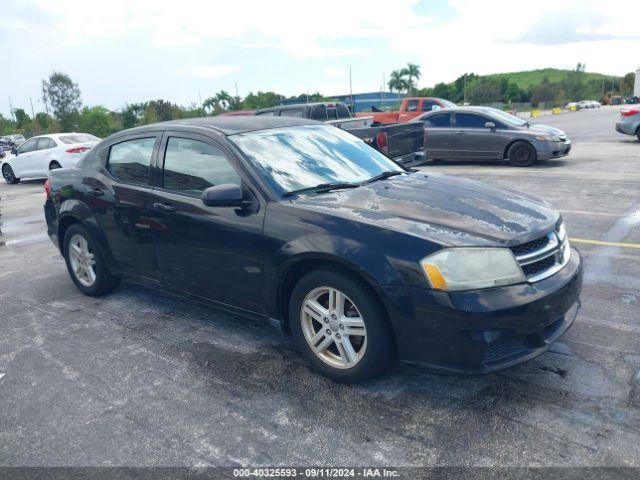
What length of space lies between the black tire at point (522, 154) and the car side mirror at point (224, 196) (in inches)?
430

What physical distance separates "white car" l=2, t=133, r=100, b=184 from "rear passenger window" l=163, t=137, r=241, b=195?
1213cm

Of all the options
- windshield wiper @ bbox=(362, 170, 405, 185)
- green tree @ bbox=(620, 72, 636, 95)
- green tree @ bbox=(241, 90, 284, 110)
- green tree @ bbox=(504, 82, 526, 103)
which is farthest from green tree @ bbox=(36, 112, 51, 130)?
green tree @ bbox=(620, 72, 636, 95)

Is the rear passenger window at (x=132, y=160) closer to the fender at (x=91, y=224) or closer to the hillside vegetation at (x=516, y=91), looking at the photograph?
the fender at (x=91, y=224)

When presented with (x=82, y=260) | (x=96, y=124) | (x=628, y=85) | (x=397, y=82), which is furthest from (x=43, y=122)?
(x=628, y=85)

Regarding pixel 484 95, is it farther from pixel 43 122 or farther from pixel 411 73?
pixel 43 122

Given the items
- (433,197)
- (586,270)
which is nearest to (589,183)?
(586,270)

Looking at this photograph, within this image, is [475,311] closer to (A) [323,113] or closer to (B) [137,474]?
(B) [137,474]

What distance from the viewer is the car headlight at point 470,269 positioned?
9.68 ft

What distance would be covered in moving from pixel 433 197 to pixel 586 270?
101 inches

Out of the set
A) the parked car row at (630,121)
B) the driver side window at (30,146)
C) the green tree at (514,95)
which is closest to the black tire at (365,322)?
the driver side window at (30,146)

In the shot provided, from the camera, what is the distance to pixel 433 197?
146 inches

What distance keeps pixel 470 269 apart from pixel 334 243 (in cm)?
79

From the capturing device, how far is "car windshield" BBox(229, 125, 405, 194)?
12.8 feet

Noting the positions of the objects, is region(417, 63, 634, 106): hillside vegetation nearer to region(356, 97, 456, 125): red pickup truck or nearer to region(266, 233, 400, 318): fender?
region(356, 97, 456, 125): red pickup truck
